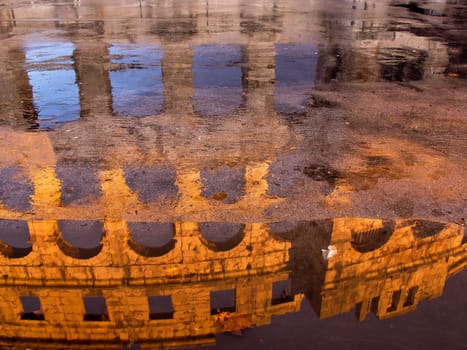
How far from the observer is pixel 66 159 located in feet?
17.5

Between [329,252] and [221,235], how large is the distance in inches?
36.2

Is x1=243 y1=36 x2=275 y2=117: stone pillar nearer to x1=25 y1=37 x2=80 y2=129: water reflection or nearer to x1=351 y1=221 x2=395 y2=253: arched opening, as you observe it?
x1=25 y1=37 x2=80 y2=129: water reflection

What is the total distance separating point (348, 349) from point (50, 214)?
2864 millimetres

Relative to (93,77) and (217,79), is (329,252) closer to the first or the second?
(217,79)

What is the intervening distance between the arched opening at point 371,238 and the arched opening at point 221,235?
0.96 m

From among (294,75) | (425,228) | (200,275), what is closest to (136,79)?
(294,75)

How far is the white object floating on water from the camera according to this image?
3.62m

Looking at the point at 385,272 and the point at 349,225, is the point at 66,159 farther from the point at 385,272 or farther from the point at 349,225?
the point at 385,272

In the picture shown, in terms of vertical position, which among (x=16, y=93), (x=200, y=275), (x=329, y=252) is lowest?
(x=200, y=275)

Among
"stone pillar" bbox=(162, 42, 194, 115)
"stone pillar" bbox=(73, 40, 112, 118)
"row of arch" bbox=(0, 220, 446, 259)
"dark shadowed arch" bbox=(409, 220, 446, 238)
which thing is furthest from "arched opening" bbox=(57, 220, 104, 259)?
"stone pillar" bbox=(162, 42, 194, 115)

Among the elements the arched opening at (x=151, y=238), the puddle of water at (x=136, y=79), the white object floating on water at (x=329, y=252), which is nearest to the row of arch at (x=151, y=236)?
the arched opening at (x=151, y=238)

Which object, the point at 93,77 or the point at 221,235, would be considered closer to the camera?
the point at 221,235

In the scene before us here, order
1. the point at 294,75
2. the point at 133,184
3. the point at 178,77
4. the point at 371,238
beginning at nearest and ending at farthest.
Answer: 1. the point at 371,238
2. the point at 133,184
3. the point at 178,77
4. the point at 294,75

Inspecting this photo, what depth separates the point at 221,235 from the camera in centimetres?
388
